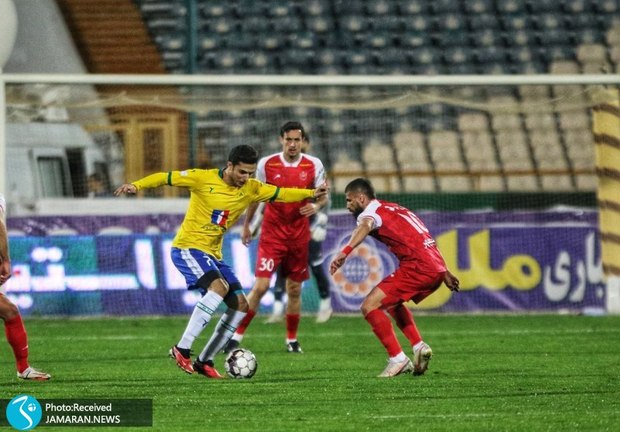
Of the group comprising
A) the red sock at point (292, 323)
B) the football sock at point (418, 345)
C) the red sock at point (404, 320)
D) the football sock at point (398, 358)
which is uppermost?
the red sock at point (404, 320)

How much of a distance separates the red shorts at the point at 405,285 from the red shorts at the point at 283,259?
2296 mm

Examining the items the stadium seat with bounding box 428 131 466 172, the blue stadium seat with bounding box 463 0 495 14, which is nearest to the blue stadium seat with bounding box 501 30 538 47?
the blue stadium seat with bounding box 463 0 495 14

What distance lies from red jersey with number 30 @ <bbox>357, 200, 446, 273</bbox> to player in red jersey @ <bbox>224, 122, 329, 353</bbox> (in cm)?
198

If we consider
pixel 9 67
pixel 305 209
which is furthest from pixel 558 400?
pixel 9 67

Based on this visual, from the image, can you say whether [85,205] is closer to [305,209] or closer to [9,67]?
[9,67]

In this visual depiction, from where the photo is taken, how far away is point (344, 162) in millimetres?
20438

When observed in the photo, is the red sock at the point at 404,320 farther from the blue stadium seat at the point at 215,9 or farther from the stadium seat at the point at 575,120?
the blue stadium seat at the point at 215,9

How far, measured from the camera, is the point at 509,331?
1434 centimetres

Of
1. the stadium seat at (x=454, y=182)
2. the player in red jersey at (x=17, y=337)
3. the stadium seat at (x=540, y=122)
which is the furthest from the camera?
the stadium seat at (x=540, y=122)

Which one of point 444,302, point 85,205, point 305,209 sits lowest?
point 444,302

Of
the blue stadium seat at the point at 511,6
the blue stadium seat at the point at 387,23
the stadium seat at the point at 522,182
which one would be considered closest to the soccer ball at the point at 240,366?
the stadium seat at the point at 522,182

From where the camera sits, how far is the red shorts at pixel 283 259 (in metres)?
12.3

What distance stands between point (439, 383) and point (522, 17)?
17213 millimetres

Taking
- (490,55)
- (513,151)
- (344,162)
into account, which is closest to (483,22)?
(490,55)
